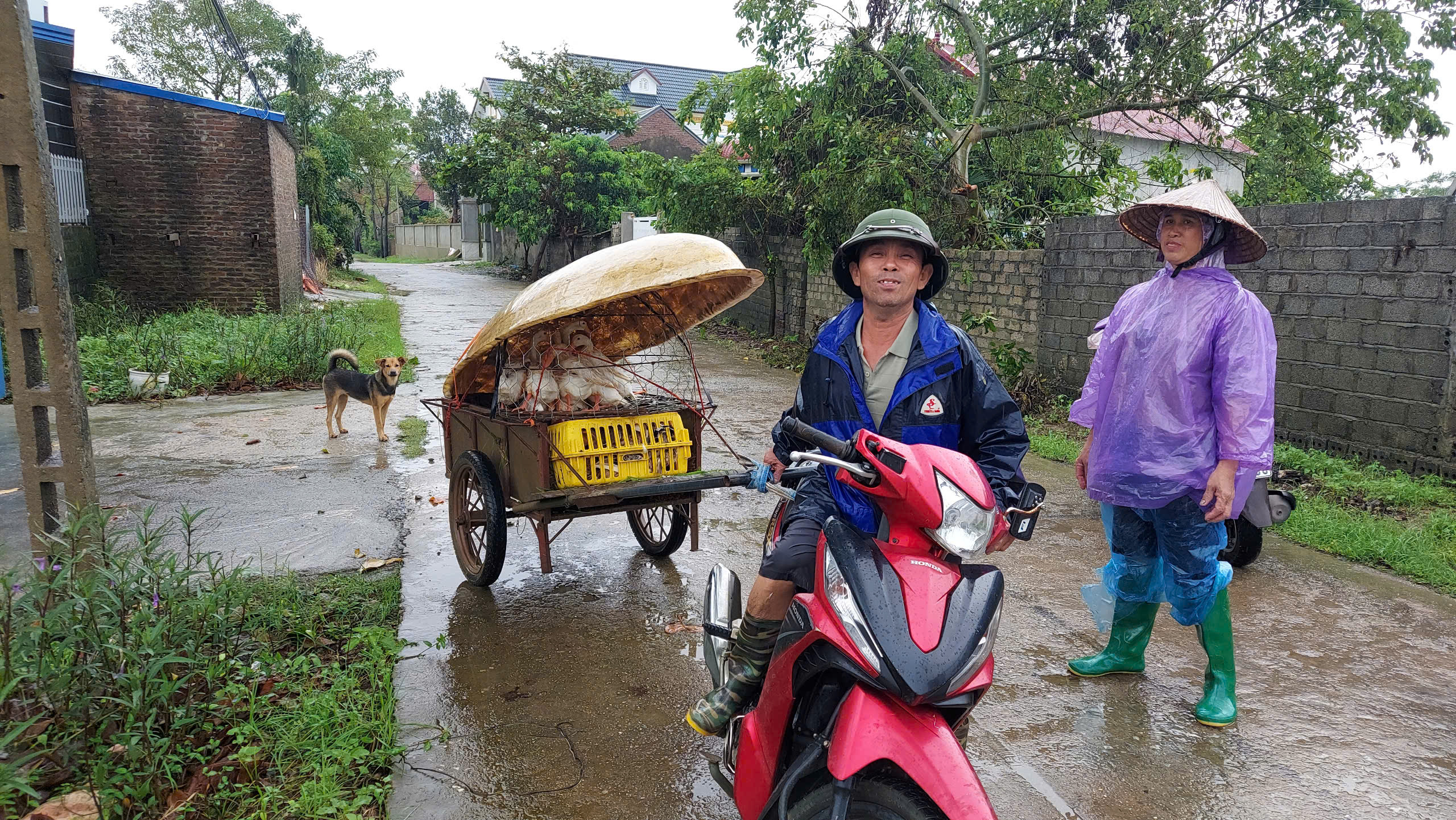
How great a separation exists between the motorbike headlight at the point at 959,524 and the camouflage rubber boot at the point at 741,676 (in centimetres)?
68

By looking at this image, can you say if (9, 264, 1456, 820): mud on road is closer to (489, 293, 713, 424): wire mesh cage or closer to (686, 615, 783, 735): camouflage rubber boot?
(686, 615, 783, 735): camouflage rubber boot

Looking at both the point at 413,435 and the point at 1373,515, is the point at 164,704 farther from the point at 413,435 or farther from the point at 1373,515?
the point at 1373,515

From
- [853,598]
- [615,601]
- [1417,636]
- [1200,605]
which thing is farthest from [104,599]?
[1417,636]

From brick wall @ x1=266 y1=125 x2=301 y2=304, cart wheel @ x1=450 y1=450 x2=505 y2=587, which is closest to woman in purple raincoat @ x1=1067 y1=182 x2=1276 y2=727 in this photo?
cart wheel @ x1=450 y1=450 x2=505 y2=587

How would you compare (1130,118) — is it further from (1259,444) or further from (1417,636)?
(1259,444)

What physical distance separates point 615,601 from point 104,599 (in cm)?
214

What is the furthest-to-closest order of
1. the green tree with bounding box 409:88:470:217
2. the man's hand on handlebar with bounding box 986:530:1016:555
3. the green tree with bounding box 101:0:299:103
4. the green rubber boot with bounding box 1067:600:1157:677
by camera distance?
the green tree with bounding box 409:88:470:217 < the green tree with bounding box 101:0:299:103 < the green rubber boot with bounding box 1067:600:1157:677 < the man's hand on handlebar with bounding box 986:530:1016:555

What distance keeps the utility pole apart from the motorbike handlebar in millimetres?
2716

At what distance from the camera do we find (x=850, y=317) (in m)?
2.65

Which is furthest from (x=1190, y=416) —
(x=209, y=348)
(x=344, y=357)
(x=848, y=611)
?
(x=209, y=348)

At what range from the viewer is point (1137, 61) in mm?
9172

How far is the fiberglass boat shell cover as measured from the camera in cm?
369

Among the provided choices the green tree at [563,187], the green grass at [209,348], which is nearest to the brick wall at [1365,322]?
the green grass at [209,348]

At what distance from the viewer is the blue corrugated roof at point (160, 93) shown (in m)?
12.9
